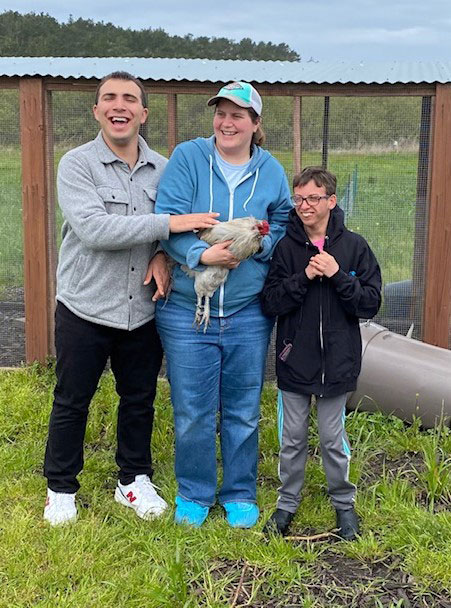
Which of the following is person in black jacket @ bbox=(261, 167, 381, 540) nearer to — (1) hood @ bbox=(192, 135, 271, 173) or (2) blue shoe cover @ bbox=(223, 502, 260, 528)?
(1) hood @ bbox=(192, 135, 271, 173)

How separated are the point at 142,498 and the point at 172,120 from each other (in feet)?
8.26

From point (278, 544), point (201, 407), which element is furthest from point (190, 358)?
point (278, 544)

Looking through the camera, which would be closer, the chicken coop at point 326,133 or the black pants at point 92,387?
the black pants at point 92,387

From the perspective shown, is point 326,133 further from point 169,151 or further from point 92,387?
point 92,387

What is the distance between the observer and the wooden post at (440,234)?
457 centimetres

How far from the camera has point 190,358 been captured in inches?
124

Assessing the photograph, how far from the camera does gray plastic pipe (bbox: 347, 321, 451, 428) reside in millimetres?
4223

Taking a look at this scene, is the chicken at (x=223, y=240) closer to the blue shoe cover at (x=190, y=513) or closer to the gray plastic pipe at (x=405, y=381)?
the blue shoe cover at (x=190, y=513)

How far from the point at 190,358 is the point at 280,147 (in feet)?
6.81

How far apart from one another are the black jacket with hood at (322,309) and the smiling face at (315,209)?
4 cm

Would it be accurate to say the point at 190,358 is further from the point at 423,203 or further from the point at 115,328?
the point at 423,203

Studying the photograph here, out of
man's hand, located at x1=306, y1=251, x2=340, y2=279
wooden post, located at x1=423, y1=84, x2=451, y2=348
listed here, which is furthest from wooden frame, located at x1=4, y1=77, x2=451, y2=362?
man's hand, located at x1=306, y1=251, x2=340, y2=279

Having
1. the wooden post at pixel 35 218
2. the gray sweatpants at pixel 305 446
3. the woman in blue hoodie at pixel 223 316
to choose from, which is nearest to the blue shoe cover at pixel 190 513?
the woman in blue hoodie at pixel 223 316

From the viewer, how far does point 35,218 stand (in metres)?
4.83
